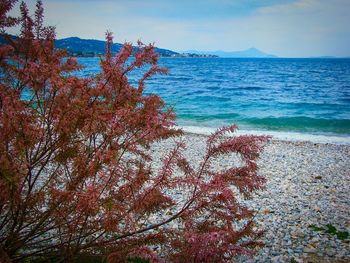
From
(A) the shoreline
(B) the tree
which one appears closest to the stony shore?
(A) the shoreline

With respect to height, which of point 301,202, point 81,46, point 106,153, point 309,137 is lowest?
point 309,137

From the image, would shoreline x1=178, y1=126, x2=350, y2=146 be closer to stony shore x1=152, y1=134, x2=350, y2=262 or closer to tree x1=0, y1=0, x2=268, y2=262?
stony shore x1=152, y1=134, x2=350, y2=262

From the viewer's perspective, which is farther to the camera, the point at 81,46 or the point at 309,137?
the point at 81,46

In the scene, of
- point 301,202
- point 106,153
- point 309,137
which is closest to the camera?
point 106,153

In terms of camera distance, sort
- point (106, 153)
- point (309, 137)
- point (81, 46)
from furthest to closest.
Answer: point (81, 46), point (309, 137), point (106, 153)

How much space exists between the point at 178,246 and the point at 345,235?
4743mm

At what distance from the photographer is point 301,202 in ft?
26.5

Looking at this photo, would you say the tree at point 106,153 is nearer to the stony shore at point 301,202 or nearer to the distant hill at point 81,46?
the distant hill at point 81,46

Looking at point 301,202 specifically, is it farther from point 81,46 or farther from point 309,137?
point 81,46

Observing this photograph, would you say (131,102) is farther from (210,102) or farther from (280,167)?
(210,102)

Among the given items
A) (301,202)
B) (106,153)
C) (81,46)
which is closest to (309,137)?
(301,202)

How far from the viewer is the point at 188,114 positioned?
25766 mm

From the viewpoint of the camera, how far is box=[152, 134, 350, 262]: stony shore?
562 cm

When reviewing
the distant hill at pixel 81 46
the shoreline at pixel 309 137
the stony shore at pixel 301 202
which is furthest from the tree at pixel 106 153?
the shoreline at pixel 309 137
